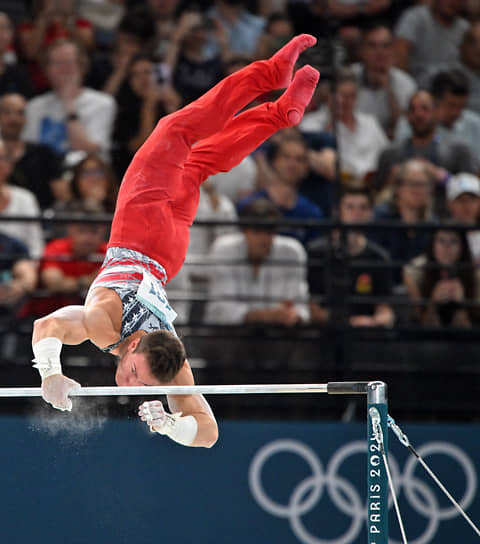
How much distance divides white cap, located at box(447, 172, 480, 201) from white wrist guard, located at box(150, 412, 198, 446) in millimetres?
2821

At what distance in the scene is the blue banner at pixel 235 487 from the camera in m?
4.53

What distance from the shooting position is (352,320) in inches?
212

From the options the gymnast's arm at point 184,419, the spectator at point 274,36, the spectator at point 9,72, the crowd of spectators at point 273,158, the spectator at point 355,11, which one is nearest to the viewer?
the gymnast's arm at point 184,419

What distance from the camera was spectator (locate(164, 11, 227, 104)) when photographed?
19.8 feet

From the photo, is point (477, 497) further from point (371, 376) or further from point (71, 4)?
point (71, 4)

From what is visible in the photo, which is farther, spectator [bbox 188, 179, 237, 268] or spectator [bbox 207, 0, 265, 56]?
spectator [bbox 207, 0, 265, 56]

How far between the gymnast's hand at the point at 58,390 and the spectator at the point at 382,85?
355cm

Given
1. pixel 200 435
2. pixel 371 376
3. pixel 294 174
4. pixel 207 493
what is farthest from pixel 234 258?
pixel 200 435

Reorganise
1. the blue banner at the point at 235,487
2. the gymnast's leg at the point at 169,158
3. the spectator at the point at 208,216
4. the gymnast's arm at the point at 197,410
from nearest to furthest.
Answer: the gymnast's arm at the point at 197,410, the gymnast's leg at the point at 169,158, the blue banner at the point at 235,487, the spectator at the point at 208,216

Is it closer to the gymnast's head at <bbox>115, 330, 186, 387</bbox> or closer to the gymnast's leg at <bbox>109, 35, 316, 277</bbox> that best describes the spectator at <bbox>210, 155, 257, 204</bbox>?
the gymnast's leg at <bbox>109, 35, 316, 277</bbox>

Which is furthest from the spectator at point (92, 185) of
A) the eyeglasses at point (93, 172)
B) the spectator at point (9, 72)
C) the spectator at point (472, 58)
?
the spectator at point (472, 58)

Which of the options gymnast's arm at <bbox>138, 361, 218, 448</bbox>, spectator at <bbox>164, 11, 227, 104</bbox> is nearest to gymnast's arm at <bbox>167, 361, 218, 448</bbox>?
gymnast's arm at <bbox>138, 361, 218, 448</bbox>

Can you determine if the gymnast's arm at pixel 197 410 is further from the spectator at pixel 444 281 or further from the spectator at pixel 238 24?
the spectator at pixel 238 24

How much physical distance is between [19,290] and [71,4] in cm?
239
